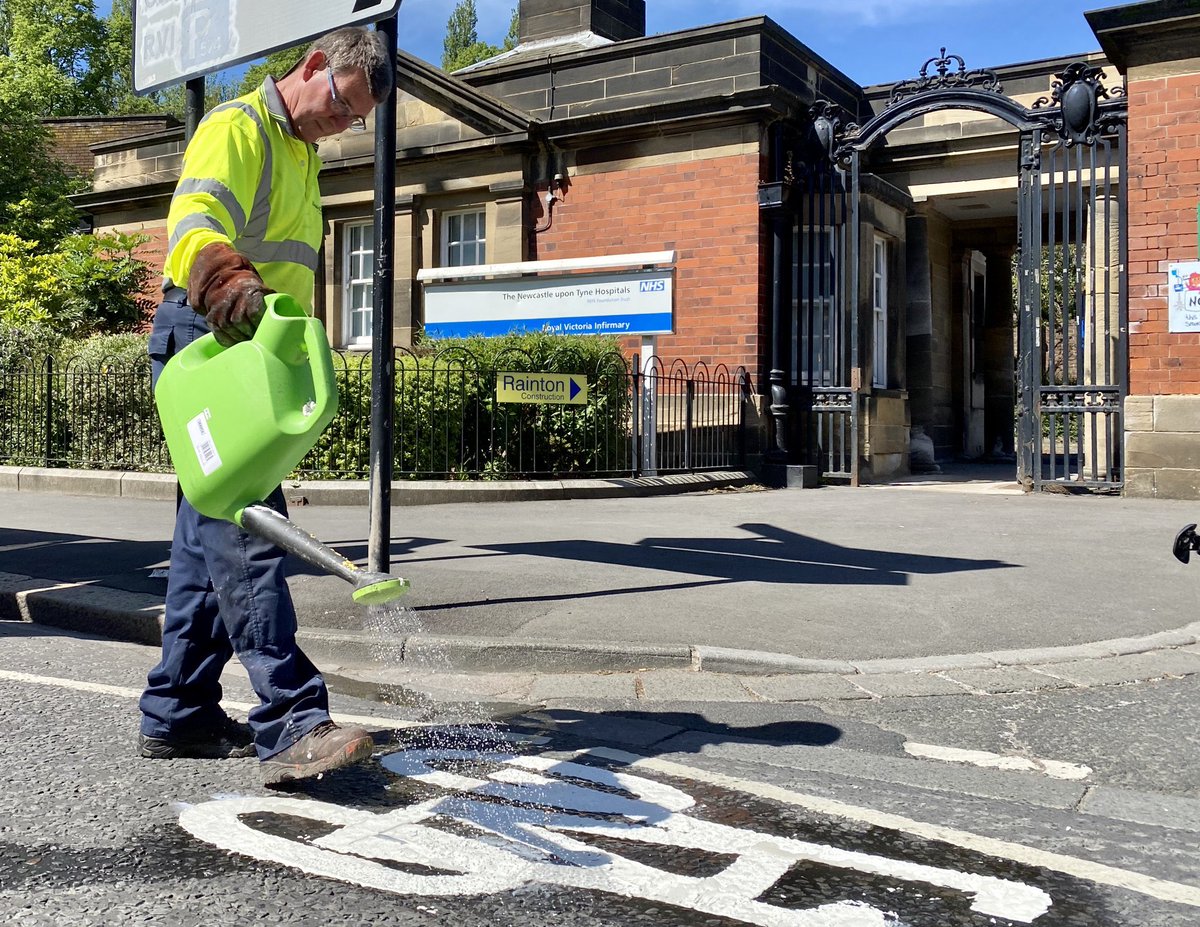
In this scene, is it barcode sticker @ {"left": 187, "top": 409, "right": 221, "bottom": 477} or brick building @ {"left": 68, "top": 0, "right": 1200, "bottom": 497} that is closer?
barcode sticker @ {"left": 187, "top": 409, "right": 221, "bottom": 477}

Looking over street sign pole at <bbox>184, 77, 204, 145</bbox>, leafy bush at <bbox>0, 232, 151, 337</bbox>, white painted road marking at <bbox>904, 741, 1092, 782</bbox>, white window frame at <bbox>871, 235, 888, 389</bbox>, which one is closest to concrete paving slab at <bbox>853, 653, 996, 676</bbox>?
white painted road marking at <bbox>904, 741, 1092, 782</bbox>

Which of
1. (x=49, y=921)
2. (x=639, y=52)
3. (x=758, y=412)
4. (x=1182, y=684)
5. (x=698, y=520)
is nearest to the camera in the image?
(x=49, y=921)

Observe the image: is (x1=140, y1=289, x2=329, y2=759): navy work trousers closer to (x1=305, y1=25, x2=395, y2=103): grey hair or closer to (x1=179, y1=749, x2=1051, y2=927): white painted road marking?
(x1=179, y1=749, x2=1051, y2=927): white painted road marking

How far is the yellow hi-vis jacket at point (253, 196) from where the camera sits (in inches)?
125

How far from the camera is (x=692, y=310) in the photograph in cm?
1556

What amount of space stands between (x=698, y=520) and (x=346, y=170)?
11.3 m

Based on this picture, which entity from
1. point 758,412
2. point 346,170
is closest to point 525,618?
point 758,412

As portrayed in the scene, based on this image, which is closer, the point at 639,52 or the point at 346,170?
the point at 639,52

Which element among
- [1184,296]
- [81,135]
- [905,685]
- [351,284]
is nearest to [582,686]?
[905,685]

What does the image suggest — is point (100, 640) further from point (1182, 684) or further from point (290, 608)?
point (1182, 684)

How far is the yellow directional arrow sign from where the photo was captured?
38.2 feet

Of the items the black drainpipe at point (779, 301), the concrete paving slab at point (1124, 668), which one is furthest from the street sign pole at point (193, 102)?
the black drainpipe at point (779, 301)

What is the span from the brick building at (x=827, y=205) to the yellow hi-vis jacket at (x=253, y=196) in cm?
986

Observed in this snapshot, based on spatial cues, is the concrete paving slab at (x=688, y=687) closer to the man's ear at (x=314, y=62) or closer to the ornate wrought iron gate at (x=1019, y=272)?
the man's ear at (x=314, y=62)
